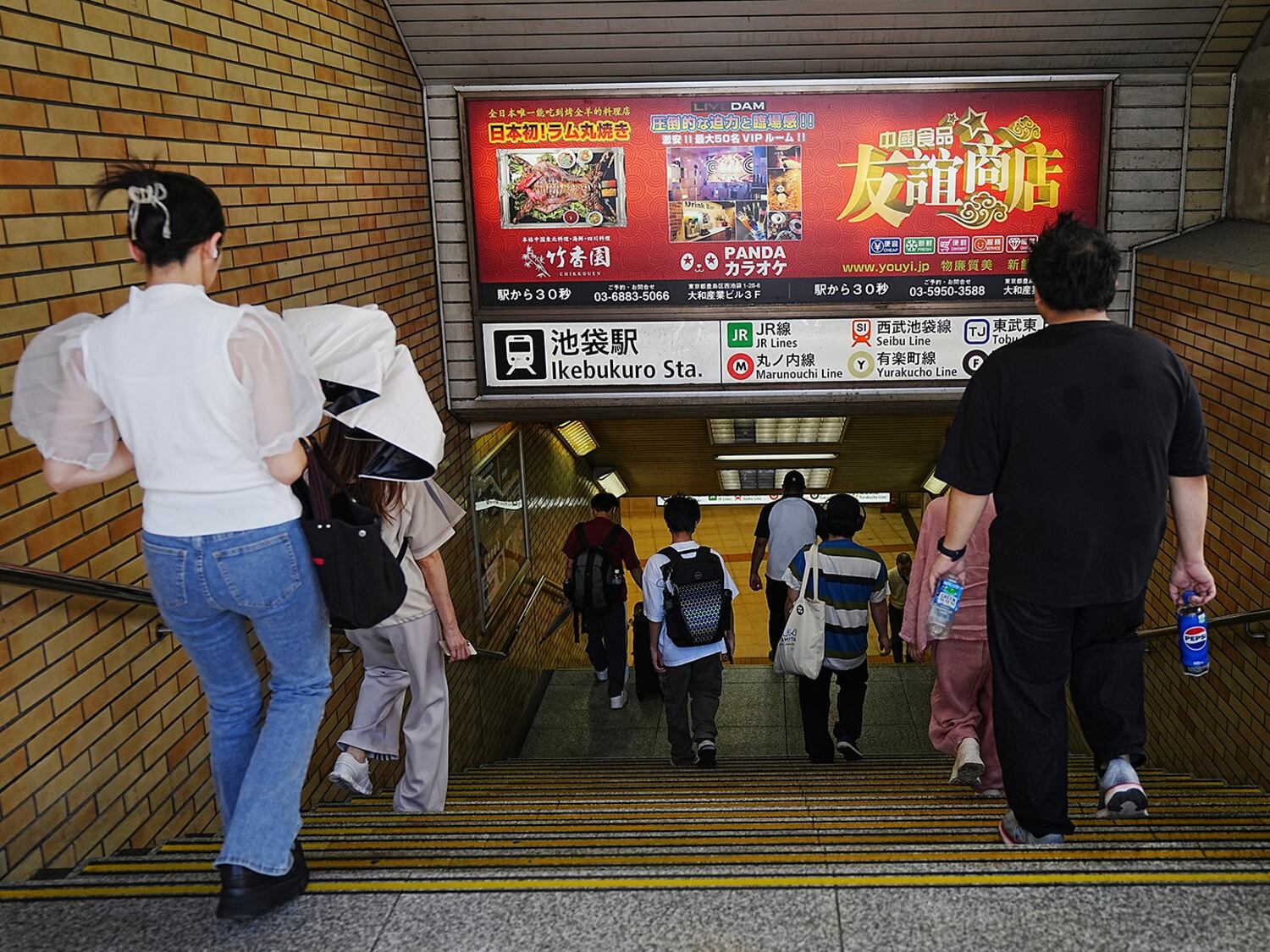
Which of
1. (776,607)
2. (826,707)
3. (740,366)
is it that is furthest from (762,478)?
(826,707)

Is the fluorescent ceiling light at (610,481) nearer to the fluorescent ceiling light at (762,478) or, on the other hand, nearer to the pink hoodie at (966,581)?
the fluorescent ceiling light at (762,478)

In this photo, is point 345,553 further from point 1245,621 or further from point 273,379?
point 1245,621

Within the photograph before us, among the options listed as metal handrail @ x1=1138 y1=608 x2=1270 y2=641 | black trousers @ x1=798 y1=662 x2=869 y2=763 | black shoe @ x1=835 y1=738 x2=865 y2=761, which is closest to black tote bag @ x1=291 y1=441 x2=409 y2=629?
metal handrail @ x1=1138 y1=608 x2=1270 y2=641

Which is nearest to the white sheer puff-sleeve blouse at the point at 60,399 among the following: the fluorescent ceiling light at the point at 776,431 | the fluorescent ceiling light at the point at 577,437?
the fluorescent ceiling light at the point at 577,437

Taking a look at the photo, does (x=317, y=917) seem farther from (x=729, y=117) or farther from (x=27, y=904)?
(x=729, y=117)

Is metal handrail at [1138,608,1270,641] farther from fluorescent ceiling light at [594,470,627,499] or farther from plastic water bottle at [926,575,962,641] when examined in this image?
fluorescent ceiling light at [594,470,627,499]

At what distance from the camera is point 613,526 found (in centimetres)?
744

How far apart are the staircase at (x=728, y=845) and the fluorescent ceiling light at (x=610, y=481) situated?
27.6 ft

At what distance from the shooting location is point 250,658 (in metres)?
2.46

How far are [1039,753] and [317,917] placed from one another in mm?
1842

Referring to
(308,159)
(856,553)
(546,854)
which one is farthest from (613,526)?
(546,854)

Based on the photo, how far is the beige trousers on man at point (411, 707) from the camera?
142 inches

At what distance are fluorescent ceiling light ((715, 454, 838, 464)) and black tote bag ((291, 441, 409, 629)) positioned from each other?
10.0m

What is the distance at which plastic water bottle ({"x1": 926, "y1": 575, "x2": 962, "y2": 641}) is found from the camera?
2967 millimetres
